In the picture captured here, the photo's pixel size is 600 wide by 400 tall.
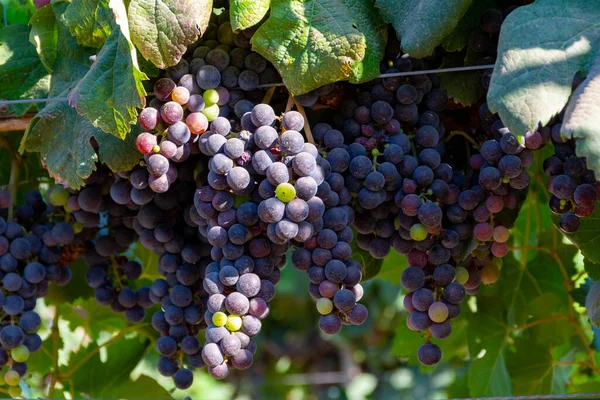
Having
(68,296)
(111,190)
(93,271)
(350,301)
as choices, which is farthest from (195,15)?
(68,296)

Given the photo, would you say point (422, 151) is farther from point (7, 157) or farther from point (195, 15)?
point (7, 157)

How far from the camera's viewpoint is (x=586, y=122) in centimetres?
80

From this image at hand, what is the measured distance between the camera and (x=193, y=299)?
46.6 inches

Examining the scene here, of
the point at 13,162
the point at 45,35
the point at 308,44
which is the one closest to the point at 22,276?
the point at 13,162

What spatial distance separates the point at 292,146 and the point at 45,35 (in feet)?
1.65

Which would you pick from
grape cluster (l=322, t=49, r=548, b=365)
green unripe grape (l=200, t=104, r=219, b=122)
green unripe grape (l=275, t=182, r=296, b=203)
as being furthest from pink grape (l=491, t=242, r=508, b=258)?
green unripe grape (l=200, t=104, r=219, b=122)

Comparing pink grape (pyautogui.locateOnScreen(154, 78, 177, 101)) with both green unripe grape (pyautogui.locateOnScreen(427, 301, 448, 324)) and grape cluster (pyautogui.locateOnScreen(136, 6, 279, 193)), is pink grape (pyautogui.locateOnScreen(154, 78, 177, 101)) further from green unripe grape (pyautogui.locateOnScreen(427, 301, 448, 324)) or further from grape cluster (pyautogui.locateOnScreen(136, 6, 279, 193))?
green unripe grape (pyautogui.locateOnScreen(427, 301, 448, 324))

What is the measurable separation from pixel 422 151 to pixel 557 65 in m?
0.24

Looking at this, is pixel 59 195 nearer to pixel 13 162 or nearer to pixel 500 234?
pixel 13 162

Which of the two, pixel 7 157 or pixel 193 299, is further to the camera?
pixel 7 157

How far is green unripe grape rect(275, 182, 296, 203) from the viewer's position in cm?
95

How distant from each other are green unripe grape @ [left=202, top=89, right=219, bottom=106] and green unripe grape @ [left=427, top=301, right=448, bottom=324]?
41 cm

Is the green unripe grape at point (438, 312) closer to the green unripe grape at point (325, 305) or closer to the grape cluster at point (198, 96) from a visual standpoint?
the green unripe grape at point (325, 305)

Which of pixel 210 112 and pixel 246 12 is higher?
pixel 246 12
